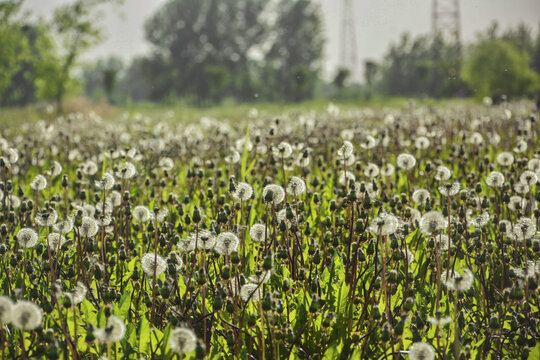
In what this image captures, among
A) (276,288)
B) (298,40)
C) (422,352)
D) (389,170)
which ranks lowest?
(276,288)

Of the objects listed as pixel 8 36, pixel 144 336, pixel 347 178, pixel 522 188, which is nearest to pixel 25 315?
pixel 144 336

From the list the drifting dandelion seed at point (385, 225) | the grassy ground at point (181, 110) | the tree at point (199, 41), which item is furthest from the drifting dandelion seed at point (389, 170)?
the tree at point (199, 41)

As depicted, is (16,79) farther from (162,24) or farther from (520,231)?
(520,231)

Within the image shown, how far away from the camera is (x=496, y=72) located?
1025 inches

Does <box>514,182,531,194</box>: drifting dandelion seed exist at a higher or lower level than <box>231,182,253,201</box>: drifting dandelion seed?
lower

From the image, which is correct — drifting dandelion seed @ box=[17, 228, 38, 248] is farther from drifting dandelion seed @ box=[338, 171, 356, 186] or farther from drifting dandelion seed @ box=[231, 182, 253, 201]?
drifting dandelion seed @ box=[338, 171, 356, 186]

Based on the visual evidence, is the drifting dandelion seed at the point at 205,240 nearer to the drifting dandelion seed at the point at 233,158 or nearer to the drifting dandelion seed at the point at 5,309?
the drifting dandelion seed at the point at 5,309

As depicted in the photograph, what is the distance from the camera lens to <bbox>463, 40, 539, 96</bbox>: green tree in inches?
1016

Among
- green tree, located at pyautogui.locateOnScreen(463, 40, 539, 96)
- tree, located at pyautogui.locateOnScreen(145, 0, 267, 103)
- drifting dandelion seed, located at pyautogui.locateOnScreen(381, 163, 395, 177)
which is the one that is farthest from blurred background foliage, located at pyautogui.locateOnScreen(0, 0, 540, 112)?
drifting dandelion seed, located at pyautogui.locateOnScreen(381, 163, 395, 177)

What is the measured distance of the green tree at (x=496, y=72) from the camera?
25797 mm

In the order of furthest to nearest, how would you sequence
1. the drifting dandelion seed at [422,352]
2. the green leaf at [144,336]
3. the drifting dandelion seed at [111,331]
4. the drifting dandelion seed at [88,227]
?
1. the drifting dandelion seed at [88,227]
2. the green leaf at [144,336]
3. the drifting dandelion seed at [422,352]
4. the drifting dandelion seed at [111,331]

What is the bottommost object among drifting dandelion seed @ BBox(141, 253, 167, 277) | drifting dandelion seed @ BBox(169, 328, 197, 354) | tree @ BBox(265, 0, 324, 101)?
drifting dandelion seed @ BBox(169, 328, 197, 354)

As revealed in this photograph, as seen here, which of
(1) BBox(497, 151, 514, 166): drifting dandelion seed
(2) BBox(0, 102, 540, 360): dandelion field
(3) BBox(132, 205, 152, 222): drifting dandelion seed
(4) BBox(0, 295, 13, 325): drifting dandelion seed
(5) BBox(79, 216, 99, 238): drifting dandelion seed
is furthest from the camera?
(1) BBox(497, 151, 514, 166): drifting dandelion seed

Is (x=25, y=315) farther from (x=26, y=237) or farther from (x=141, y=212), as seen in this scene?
(x=141, y=212)
